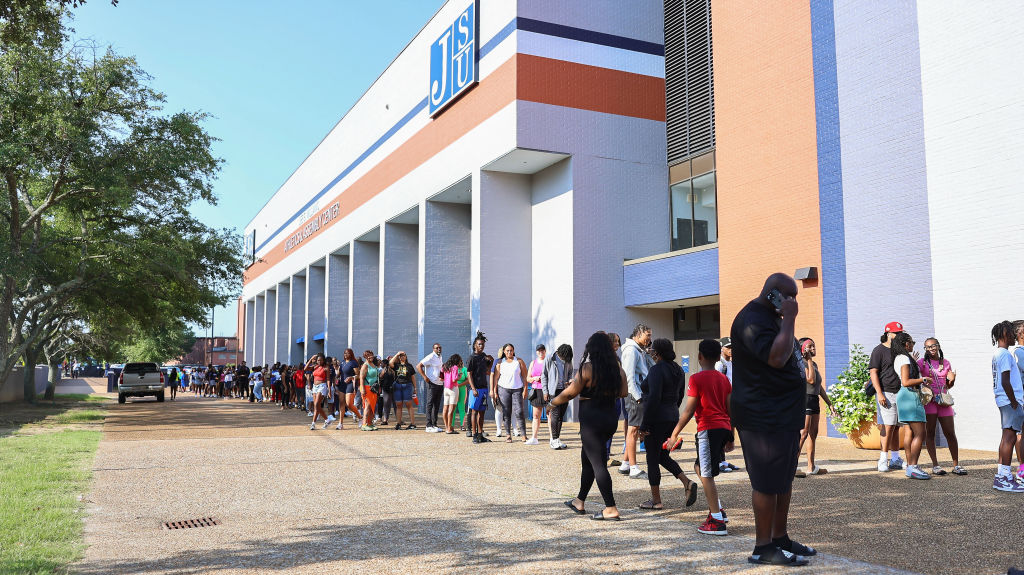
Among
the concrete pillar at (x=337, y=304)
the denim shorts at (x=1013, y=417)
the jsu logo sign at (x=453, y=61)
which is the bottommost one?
the denim shorts at (x=1013, y=417)

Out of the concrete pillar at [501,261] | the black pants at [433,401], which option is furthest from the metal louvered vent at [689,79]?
the black pants at [433,401]

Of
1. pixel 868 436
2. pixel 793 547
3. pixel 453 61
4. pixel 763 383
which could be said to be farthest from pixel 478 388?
pixel 453 61

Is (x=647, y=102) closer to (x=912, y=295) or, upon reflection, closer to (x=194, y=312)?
(x=912, y=295)

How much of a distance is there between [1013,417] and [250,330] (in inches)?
2273

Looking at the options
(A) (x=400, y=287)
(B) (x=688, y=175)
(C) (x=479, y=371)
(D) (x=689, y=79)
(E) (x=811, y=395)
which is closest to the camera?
(E) (x=811, y=395)

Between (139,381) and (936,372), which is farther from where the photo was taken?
(139,381)

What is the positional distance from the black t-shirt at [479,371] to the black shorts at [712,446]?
8393 millimetres

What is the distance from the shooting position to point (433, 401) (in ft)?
52.7

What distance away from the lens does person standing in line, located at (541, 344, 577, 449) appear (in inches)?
468

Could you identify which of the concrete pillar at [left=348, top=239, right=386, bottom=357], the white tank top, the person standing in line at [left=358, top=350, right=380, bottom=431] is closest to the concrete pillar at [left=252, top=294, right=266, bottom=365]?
the concrete pillar at [left=348, top=239, right=386, bottom=357]

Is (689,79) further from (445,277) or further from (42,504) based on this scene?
(42,504)

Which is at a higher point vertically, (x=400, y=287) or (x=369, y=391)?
(x=400, y=287)

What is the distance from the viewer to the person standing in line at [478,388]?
1374 cm

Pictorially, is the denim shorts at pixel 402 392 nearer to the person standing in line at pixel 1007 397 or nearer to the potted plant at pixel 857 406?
the potted plant at pixel 857 406
